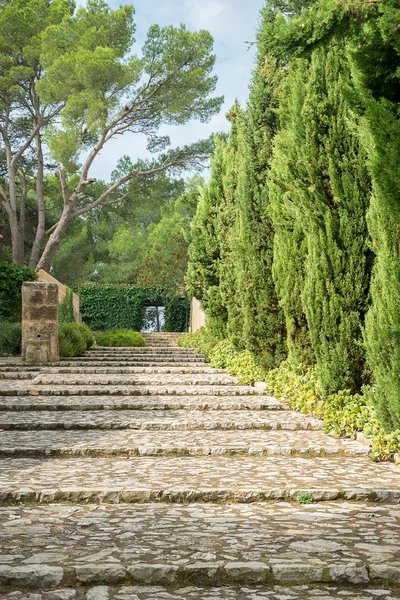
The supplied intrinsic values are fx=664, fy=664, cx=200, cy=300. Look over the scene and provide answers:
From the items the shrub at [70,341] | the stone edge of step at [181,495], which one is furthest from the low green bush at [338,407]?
the shrub at [70,341]

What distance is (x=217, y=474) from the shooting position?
5371mm

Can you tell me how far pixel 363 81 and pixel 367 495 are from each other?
3163mm

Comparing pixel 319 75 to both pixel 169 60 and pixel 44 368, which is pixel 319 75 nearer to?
pixel 44 368

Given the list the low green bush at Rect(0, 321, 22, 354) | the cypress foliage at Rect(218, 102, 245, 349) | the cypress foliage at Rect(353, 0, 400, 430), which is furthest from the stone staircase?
the low green bush at Rect(0, 321, 22, 354)

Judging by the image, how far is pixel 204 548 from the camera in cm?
350

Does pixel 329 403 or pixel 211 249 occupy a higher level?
pixel 211 249

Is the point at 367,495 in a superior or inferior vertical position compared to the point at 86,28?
inferior

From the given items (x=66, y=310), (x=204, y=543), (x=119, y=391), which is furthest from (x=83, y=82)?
(x=204, y=543)

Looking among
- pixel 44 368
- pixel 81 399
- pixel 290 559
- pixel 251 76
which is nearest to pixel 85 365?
pixel 44 368

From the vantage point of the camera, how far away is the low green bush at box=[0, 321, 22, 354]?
18375mm

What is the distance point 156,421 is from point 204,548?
175 inches

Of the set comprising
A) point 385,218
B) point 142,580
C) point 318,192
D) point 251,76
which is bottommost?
point 142,580

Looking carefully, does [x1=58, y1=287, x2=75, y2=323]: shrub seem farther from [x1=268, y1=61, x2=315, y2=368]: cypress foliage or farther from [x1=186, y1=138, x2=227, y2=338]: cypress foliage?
[x1=268, y1=61, x2=315, y2=368]: cypress foliage

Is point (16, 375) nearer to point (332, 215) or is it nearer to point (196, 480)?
point (332, 215)
